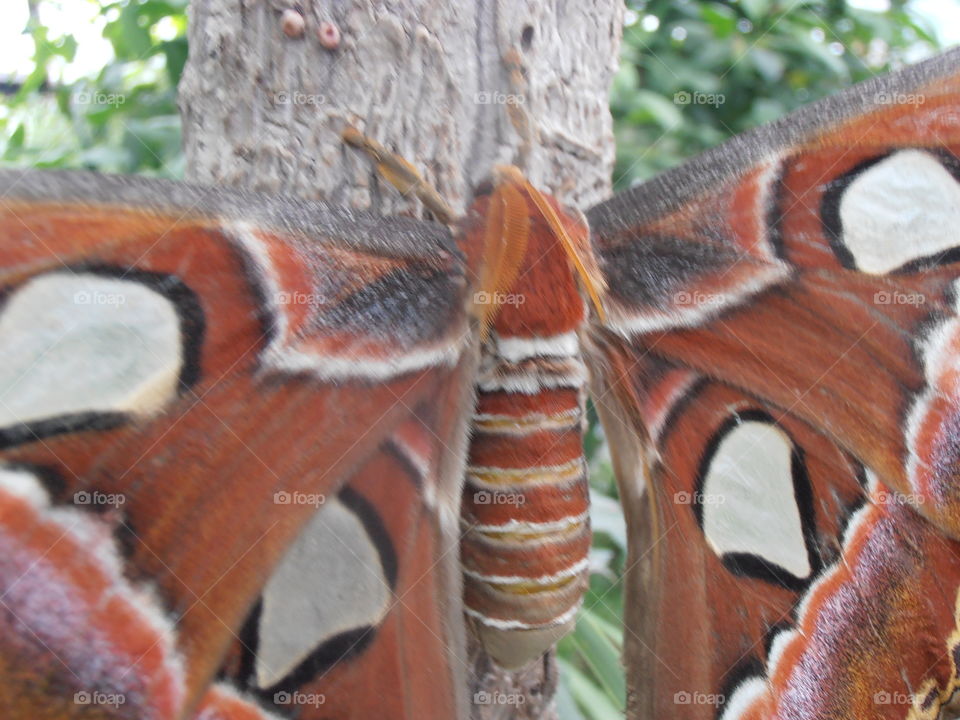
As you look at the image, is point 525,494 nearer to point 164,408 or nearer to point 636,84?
point 164,408

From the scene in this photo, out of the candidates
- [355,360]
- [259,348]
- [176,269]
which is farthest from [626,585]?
[176,269]

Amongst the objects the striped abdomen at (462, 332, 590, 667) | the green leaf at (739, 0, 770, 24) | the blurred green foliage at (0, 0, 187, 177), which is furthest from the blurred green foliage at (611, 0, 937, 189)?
the striped abdomen at (462, 332, 590, 667)

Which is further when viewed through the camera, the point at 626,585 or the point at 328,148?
the point at 626,585

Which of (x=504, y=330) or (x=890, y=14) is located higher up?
(x=890, y=14)

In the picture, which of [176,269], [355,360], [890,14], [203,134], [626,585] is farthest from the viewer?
→ [890,14]

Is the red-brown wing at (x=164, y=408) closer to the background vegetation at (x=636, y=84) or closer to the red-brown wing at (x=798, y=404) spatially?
the red-brown wing at (x=798, y=404)

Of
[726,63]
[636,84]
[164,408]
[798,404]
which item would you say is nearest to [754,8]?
[726,63]

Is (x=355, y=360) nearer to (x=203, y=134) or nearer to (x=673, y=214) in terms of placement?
(x=203, y=134)

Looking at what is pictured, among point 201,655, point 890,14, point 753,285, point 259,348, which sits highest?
point 890,14

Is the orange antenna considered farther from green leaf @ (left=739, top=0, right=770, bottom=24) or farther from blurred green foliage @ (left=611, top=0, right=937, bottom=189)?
green leaf @ (left=739, top=0, right=770, bottom=24)
